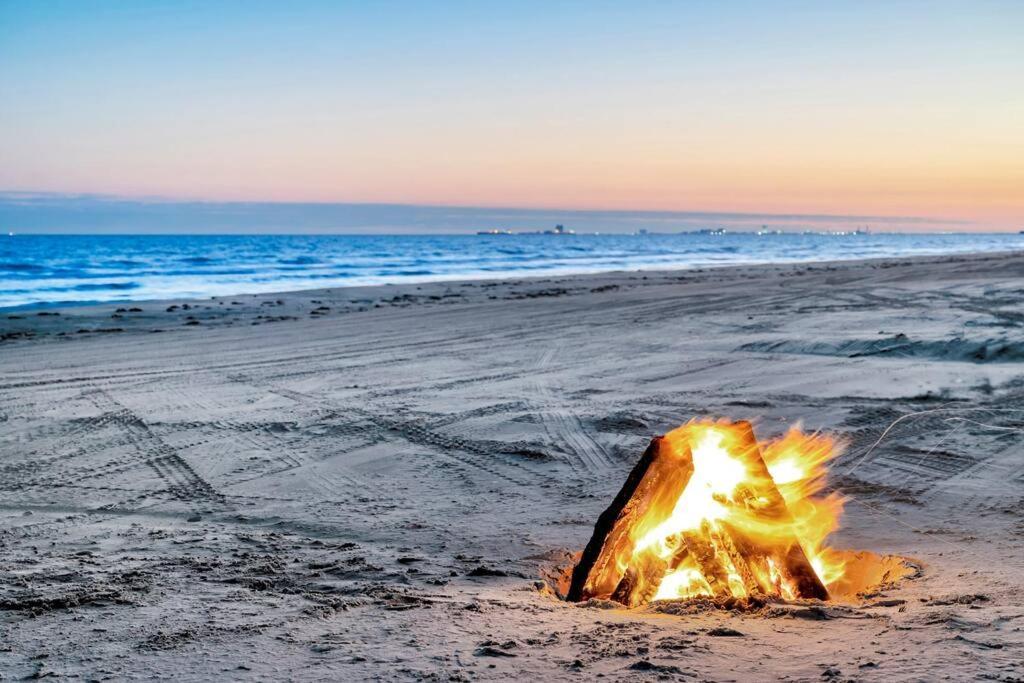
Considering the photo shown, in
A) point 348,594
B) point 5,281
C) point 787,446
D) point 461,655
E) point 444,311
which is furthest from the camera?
point 5,281

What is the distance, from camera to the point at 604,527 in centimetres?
396

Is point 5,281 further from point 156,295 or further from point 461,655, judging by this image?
point 461,655

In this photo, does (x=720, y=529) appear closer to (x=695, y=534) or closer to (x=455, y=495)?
(x=695, y=534)

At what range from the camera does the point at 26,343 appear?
13.7 m

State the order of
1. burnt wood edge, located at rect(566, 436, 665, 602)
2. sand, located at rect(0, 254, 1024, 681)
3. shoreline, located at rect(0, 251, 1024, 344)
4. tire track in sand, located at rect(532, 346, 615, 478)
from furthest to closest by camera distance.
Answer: shoreline, located at rect(0, 251, 1024, 344) < tire track in sand, located at rect(532, 346, 615, 478) < burnt wood edge, located at rect(566, 436, 665, 602) < sand, located at rect(0, 254, 1024, 681)

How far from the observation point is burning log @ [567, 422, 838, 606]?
392 centimetres

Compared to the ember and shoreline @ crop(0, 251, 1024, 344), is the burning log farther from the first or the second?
shoreline @ crop(0, 251, 1024, 344)

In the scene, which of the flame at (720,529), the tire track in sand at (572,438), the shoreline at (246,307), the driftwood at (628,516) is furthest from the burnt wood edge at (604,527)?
the shoreline at (246,307)

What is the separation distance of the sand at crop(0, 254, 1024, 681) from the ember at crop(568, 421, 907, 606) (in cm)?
28

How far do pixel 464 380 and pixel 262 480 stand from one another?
3.81m

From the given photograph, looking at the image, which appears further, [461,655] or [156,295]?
[156,295]

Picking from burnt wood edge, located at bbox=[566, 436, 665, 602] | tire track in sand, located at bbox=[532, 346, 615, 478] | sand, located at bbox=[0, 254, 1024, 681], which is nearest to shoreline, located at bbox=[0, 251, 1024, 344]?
sand, located at bbox=[0, 254, 1024, 681]

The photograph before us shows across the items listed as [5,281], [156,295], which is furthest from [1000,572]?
[5,281]

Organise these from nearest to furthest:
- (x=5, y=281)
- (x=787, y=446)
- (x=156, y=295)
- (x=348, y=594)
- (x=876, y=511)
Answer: (x=348, y=594) < (x=876, y=511) < (x=787, y=446) < (x=156, y=295) < (x=5, y=281)
